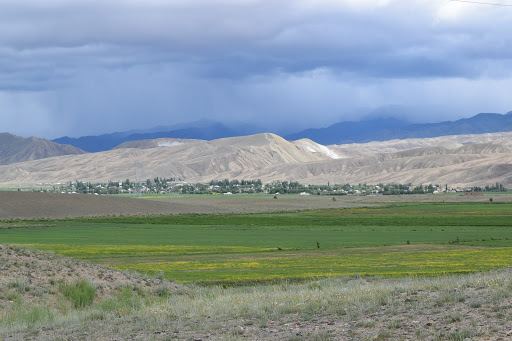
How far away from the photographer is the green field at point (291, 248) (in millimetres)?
37844

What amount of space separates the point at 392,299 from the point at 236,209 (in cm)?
12655

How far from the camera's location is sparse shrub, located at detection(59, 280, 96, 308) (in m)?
24.0

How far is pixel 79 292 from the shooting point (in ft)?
80.0

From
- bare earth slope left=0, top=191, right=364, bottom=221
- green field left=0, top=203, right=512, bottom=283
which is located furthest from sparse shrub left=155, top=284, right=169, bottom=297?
bare earth slope left=0, top=191, right=364, bottom=221

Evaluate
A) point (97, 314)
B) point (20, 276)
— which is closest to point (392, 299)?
point (97, 314)

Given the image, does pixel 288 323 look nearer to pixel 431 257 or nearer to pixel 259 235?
pixel 431 257

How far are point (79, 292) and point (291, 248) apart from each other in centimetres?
3198

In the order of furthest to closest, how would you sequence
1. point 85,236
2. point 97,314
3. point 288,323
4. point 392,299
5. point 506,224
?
1. point 506,224
2. point 85,236
3. point 97,314
4. point 392,299
5. point 288,323

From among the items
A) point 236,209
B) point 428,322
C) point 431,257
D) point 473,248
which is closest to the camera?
point 428,322

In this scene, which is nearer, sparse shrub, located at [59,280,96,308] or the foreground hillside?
the foreground hillside

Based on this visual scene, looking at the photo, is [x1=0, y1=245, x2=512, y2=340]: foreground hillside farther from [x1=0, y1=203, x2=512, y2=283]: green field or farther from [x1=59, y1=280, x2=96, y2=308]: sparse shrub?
[x1=0, y1=203, x2=512, y2=283]: green field

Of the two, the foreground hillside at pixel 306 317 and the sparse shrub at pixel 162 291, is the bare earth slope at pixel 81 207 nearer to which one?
the sparse shrub at pixel 162 291

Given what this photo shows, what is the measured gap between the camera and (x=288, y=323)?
52.5 ft

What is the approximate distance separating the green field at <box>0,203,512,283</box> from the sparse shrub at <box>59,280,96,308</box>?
5.17 metres
